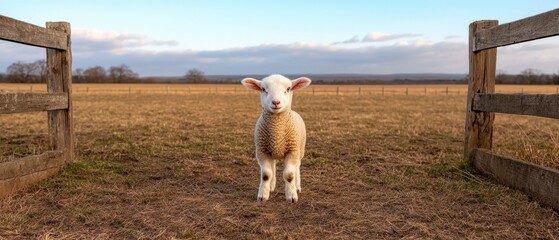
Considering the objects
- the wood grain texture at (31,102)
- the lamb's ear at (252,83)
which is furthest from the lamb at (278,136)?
the wood grain texture at (31,102)

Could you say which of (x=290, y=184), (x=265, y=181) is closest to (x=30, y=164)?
(x=265, y=181)

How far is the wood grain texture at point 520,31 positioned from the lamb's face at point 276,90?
2.60m

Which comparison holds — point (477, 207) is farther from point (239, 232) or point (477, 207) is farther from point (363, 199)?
point (239, 232)

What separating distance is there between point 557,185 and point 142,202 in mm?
4377

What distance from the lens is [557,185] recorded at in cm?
455

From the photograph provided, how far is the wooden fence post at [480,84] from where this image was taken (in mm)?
6445

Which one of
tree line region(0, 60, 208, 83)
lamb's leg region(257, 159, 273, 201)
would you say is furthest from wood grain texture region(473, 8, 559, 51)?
tree line region(0, 60, 208, 83)

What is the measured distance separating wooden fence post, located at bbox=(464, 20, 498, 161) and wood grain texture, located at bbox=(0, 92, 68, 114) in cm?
594

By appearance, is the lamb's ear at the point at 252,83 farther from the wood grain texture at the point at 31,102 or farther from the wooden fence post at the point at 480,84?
the wooden fence post at the point at 480,84

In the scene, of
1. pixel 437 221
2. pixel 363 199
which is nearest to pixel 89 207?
pixel 363 199

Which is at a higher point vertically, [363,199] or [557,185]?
[557,185]

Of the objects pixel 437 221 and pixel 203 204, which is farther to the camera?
pixel 203 204

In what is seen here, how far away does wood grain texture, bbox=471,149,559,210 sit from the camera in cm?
466

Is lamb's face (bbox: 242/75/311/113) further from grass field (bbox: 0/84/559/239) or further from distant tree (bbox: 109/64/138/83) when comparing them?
distant tree (bbox: 109/64/138/83)
